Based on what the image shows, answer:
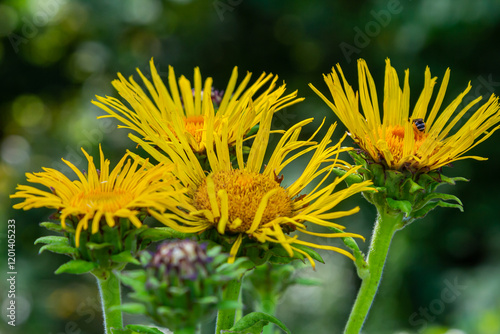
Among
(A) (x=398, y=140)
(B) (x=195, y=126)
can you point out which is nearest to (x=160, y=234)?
(B) (x=195, y=126)

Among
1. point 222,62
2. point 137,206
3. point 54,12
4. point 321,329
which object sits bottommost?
point 321,329

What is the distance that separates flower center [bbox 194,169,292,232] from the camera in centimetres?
139

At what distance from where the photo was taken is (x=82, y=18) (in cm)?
504

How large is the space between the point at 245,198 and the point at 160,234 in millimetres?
233

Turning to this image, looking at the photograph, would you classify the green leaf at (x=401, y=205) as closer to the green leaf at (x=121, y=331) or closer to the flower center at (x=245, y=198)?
the flower center at (x=245, y=198)

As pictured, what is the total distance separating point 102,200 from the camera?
134 centimetres

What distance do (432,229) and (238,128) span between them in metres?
2.91

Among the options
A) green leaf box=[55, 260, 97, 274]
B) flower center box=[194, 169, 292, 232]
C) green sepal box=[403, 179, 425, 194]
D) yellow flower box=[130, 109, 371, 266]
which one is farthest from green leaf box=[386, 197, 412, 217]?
green leaf box=[55, 260, 97, 274]

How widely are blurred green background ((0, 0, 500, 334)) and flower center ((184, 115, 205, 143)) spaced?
218cm

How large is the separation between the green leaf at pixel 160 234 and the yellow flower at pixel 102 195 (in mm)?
50

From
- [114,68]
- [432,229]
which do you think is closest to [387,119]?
[432,229]

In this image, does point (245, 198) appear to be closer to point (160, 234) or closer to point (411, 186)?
point (160, 234)

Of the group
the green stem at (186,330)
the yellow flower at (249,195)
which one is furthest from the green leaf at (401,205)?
the green stem at (186,330)

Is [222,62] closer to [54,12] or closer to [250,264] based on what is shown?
[54,12]
